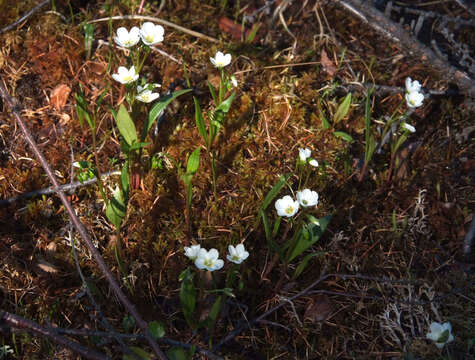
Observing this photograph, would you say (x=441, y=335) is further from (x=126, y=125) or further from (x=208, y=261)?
(x=126, y=125)

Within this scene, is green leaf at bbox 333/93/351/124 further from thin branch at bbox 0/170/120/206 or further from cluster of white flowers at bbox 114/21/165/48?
thin branch at bbox 0/170/120/206

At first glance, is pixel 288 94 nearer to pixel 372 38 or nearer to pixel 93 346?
pixel 372 38

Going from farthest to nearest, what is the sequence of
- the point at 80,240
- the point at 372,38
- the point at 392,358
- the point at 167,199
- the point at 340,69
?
the point at 372,38 < the point at 340,69 < the point at 167,199 < the point at 80,240 < the point at 392,358

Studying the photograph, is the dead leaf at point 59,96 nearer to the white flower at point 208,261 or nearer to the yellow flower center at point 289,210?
the white flower at point 208,261

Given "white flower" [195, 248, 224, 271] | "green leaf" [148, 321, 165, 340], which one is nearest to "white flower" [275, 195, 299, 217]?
"white flower" [195, 248, 224, 271]

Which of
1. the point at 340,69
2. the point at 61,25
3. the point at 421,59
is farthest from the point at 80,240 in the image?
the point at 421,59
